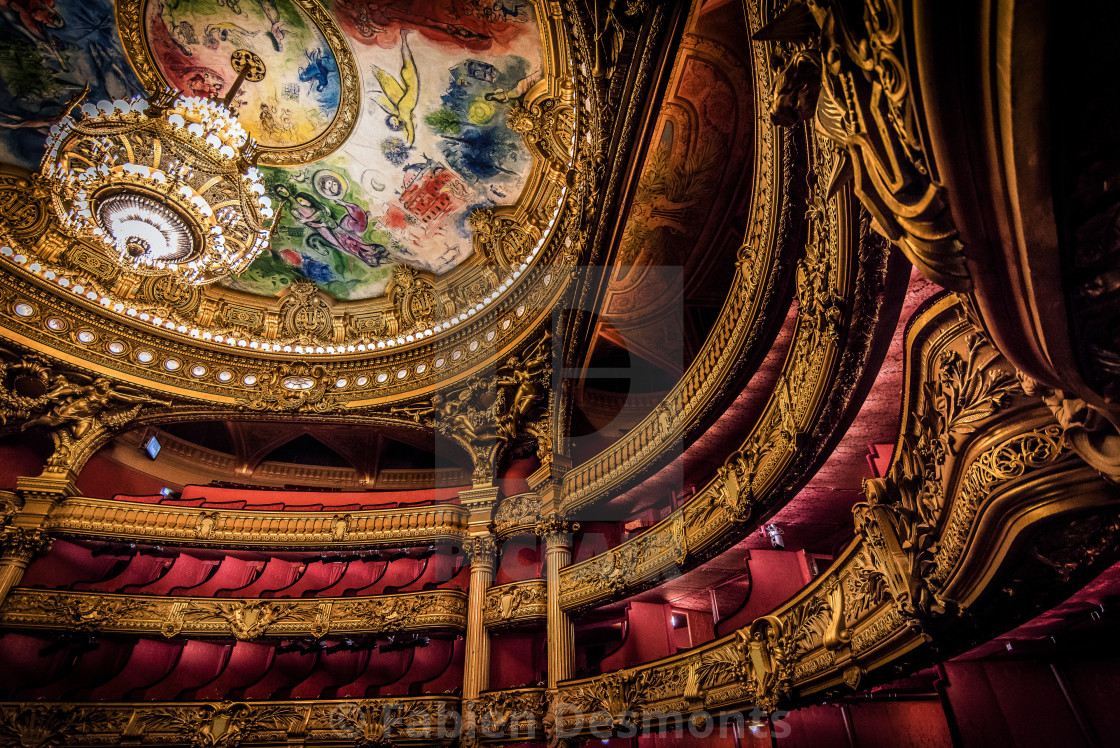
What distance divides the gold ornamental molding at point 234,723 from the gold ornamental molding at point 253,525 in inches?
112

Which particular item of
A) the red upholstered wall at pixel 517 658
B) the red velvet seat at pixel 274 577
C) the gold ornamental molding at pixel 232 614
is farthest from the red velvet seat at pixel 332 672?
the red upholstered wall at pixel 517 658

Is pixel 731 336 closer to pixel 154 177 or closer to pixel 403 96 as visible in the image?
pixel 403 96

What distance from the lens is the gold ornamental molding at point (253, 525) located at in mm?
10367

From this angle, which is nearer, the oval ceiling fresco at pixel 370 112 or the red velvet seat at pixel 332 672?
the oval ceiling fresco at pixel 370 112

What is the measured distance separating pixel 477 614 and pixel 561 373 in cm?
455

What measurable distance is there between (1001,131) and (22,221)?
1607 centimetres

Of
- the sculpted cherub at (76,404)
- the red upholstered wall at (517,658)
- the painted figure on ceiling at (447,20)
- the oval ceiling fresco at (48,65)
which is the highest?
the oval ceiling fresco at (48,65)

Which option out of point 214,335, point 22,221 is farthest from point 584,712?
point 22,221

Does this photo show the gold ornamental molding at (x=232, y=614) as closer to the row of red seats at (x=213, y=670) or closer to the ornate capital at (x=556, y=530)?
the row of red seats at (x=213, y=670)

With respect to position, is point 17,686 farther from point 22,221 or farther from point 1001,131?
point 1001,131

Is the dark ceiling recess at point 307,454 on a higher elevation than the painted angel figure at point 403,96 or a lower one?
lower

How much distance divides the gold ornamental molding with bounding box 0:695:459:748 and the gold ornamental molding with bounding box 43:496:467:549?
9.35ft

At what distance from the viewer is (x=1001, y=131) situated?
125 centimetres

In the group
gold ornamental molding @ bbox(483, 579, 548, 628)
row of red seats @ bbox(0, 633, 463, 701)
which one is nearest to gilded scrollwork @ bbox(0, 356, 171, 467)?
row of red seats @ bbox(0, 633, 463, 701)
